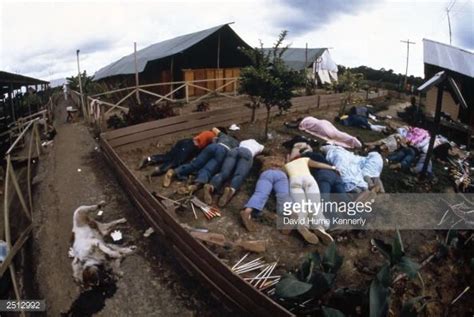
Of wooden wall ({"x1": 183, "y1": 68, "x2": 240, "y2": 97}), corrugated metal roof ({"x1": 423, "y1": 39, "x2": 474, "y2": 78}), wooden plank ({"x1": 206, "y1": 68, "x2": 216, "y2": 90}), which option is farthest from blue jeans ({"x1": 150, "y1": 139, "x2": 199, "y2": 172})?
wooden plank ({"x1": 206, "y1": 68, "x2": 216, "y2": 90})

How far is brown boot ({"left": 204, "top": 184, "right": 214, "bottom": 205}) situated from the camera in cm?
713

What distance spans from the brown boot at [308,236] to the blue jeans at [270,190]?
0.85 metres

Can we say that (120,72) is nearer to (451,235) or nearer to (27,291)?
(27,291)

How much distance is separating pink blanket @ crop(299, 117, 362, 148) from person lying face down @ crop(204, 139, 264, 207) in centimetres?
447

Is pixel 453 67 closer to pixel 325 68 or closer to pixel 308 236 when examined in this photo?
pixel 308 236

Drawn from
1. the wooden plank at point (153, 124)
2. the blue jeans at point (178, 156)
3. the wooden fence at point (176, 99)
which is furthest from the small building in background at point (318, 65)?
the blue jeans at point (178, 156)

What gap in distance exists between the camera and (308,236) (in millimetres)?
5945

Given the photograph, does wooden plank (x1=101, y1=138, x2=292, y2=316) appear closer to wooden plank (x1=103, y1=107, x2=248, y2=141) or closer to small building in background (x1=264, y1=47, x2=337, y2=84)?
wooden plank (x1=103, y1=107, x2=248, y2=141)

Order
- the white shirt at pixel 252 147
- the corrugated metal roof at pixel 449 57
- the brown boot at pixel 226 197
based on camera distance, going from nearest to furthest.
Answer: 1. the brown boot at pixel 226 197
2. the white shirt at pixel 252 147
3. the corrugated metal roof at pixel 449 57

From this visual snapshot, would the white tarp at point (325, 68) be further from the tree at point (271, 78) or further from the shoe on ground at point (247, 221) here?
the shoe on ground at point (247, 221)

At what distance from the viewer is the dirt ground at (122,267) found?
4.62m

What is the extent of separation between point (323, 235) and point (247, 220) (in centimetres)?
151

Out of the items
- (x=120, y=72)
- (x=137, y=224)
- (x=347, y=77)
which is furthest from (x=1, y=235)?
(x=347, y=77)

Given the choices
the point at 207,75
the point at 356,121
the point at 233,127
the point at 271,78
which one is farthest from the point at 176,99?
the point at 356,121
